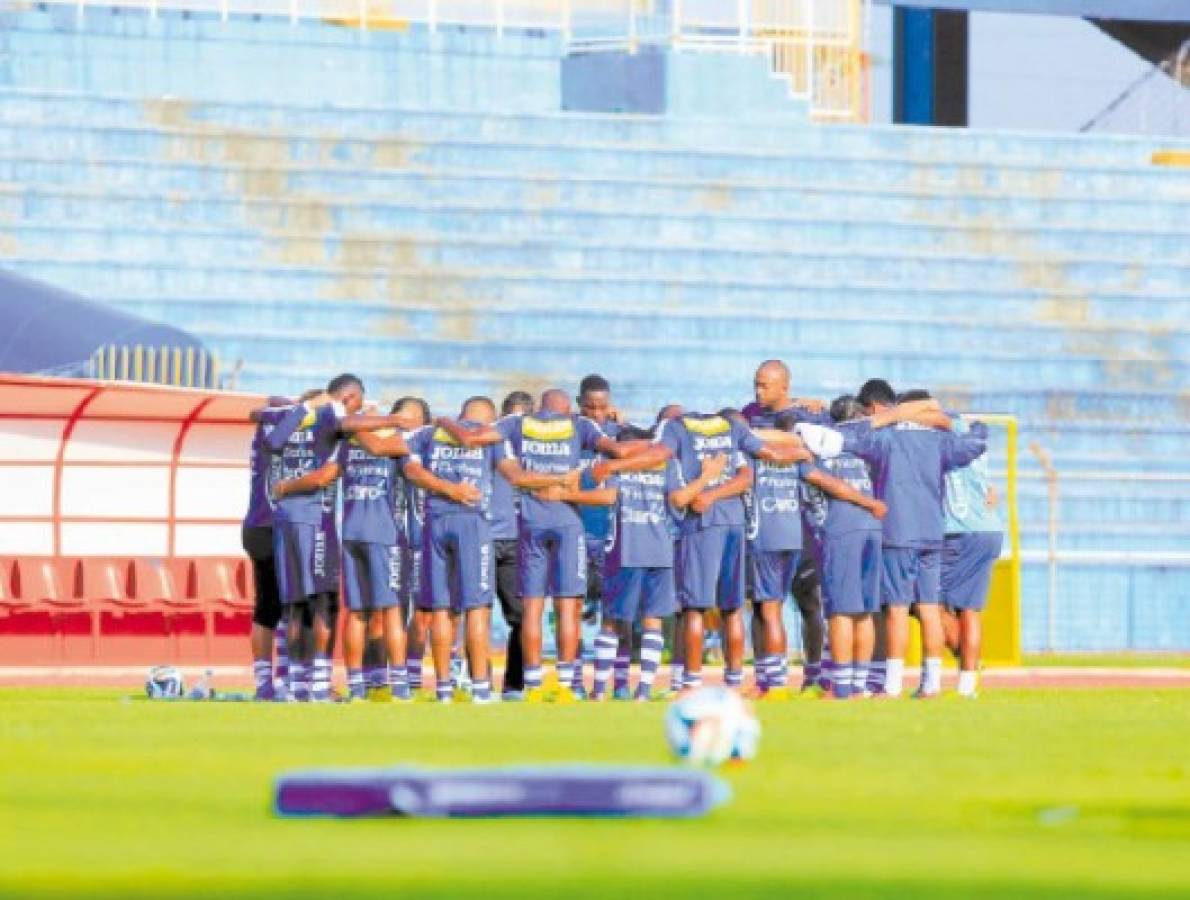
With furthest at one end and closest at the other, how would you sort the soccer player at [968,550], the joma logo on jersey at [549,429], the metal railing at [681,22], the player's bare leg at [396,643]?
the metal railing at [681,22] → the soccer player at [968,550] → the player's bare leg at [396,643] → the joma logo on jersey at [549,429]

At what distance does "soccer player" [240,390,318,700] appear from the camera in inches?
813

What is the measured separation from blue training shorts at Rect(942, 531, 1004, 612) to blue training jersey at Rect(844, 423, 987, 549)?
2.89 feet

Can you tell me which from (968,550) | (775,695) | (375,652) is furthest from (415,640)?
(968,550)

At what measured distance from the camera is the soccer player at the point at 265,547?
2066 centimetres

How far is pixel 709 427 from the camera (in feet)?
67.6

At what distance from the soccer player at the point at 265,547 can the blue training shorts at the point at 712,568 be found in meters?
2.46

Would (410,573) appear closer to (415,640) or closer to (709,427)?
(415,640)

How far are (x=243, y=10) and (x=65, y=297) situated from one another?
1265 centimetres

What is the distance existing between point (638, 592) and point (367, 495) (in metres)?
1.77

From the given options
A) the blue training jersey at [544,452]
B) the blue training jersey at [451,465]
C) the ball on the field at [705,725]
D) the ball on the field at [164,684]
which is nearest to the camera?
the ball on the field at [705,725]

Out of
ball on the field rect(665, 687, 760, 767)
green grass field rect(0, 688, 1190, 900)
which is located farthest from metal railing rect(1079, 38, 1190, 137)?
ball on the field rect(665, 687, 760, 767)

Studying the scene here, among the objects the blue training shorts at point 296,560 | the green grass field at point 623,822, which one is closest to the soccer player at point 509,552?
the blue training shorts at point 296,560

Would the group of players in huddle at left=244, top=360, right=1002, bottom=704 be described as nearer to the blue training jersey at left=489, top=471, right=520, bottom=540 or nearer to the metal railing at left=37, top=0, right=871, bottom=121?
the blue training jersey at left=489, top=471, right=520, bottom=540

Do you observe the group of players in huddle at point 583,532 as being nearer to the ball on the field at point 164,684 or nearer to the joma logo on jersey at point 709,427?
the joma logo on jersey at point 709,427
